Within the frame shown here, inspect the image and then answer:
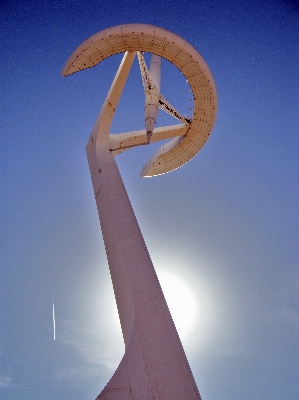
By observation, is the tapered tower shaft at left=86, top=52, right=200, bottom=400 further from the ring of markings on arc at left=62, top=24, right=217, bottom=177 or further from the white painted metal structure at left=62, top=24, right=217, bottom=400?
the ring of markings on arc at left=62, top=24, right=217, bottom=177

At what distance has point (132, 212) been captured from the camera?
371 inches

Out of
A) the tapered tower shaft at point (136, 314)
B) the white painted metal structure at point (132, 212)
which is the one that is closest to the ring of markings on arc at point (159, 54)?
the white painted metal structure at point (132, 212)

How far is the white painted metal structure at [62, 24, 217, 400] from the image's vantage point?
5891 millimetres

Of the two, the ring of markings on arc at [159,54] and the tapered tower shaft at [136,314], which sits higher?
the ring of markings on arc at [159,54]

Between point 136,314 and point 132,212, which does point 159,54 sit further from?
point 136,314

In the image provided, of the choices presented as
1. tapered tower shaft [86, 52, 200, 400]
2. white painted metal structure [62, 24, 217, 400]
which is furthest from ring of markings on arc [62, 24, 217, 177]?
tapered tower shaft [86, 52, 200, 400]

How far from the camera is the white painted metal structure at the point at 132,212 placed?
5891 mm

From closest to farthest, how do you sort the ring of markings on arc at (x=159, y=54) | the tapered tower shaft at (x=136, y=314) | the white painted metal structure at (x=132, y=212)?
the tapered tower shaft at (x=136, y=314), the white painted metal structure at (x=132, y=212), the ring of markings on arc at (x=159, y=54)

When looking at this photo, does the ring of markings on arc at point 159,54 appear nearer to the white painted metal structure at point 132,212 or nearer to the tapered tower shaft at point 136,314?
the white painted metal structure at point 132,212

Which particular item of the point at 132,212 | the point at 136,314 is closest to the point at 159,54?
the point at 132,212

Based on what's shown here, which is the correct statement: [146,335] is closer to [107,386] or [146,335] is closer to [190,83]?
[107,386]

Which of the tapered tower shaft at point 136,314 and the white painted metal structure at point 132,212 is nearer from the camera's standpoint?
the tapered tower shaft at point 136,314

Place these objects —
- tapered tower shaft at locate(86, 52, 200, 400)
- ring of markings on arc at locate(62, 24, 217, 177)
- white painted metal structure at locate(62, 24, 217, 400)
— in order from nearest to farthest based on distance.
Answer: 1. tapered tower shaft at locate(86, 52, 200, 400)
2. white painted metal structure at locate(62, 24, 217, 400)
3. ring of markings on arc at locate(62, 24, 217, 177)

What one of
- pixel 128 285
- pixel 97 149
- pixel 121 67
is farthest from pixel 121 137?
pixel 128 285
